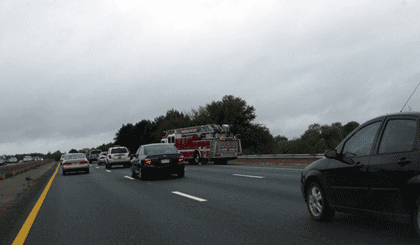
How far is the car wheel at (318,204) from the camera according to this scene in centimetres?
673

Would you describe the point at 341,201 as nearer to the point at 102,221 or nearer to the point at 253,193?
the point at 102,221

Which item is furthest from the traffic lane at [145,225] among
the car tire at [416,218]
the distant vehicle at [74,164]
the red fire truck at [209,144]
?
the red fire truck at [209,144]

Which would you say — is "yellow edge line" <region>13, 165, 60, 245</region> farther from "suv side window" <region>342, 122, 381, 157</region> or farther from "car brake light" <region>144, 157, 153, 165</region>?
"car brake light" <region>144, 157, 153, 165</region>

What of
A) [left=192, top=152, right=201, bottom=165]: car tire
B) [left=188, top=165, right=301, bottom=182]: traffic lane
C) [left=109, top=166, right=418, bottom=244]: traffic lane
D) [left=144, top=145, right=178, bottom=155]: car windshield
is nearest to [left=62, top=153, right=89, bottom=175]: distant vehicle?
[left=188, top=165, right=301, bottom=182]: traffic lane

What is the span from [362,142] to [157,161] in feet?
41.7

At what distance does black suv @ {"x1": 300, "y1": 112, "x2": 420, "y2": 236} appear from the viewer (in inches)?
197

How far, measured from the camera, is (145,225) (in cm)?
731

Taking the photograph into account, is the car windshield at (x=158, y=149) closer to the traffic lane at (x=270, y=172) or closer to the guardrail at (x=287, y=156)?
the traffic lane at (x=270, y=172)

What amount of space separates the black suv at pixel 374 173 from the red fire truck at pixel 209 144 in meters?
25.6

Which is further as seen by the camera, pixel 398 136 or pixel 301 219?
pixel 301 219

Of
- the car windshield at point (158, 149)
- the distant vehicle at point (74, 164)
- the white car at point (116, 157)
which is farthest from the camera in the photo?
the white car at point (116, 157)

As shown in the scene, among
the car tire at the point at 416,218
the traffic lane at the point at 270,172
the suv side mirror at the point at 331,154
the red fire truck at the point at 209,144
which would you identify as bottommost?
the car tire at the point at 416,218

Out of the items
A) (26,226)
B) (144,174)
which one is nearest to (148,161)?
(144,174)

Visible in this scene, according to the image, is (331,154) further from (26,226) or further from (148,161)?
(148,161)
